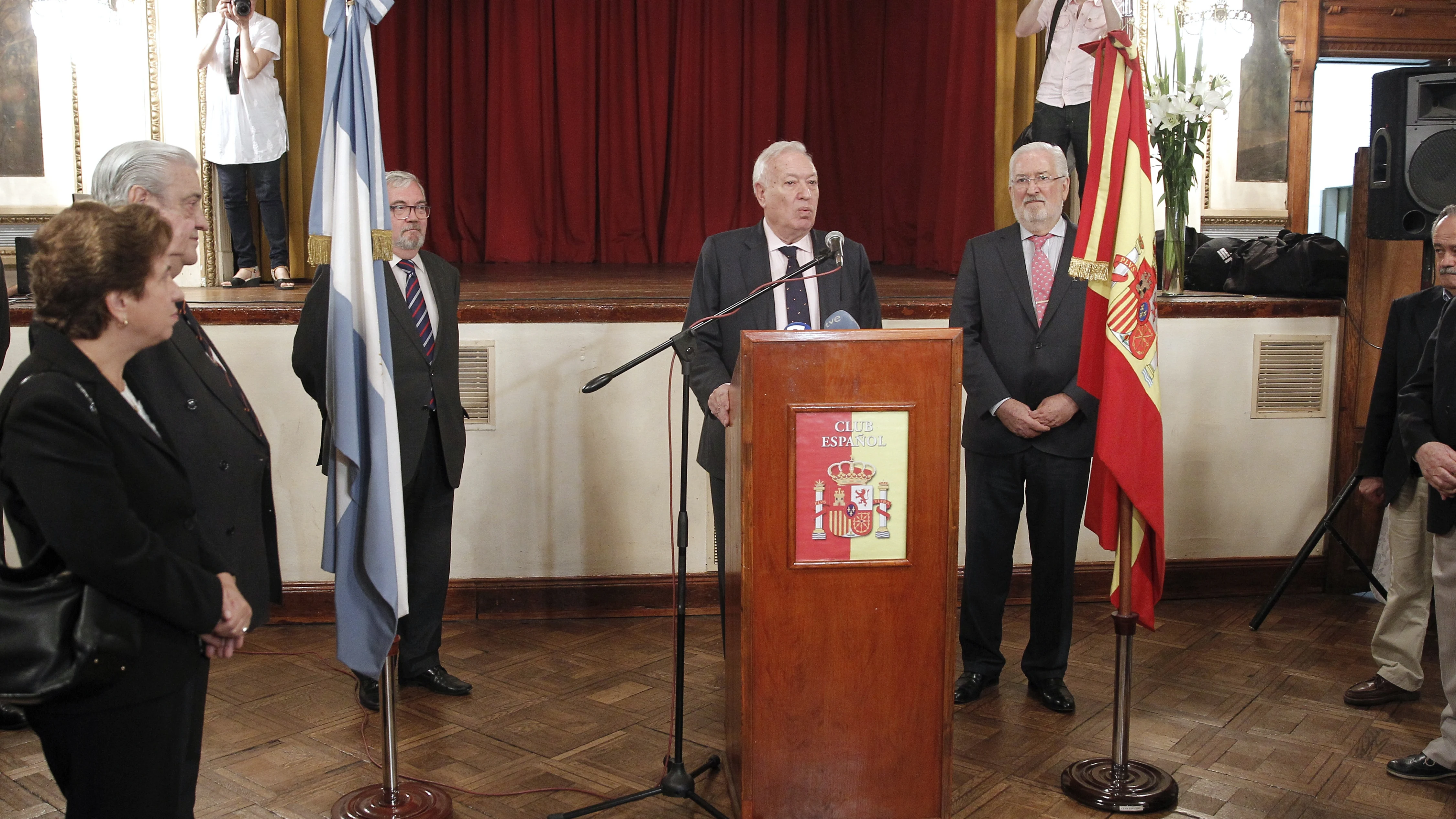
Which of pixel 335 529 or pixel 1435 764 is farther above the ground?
pixel 335 529

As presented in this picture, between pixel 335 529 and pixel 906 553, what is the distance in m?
1.24

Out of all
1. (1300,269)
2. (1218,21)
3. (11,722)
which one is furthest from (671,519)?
(1218,21)

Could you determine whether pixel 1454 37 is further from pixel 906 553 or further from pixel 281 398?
pixel 281 398

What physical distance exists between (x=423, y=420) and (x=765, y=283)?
1.08 metres

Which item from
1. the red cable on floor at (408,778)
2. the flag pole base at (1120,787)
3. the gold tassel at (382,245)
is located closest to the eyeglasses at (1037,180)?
the flag pole base at (1120,787)

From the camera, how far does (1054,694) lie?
361 centimetres

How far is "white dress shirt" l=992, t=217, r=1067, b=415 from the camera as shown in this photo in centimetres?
359

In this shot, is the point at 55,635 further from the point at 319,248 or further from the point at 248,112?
the point at 248,112

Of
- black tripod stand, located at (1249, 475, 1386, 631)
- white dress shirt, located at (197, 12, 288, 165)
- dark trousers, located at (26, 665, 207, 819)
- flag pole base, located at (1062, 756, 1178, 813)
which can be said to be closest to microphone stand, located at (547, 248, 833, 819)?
flag pole base, located at (1062, 756, 1178, 813)

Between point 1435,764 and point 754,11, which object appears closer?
point 1435,764

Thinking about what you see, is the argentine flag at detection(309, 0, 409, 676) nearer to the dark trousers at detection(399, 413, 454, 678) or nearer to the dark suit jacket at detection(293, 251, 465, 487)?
the dark suit jacket at detection(293, 251, 465, 487)

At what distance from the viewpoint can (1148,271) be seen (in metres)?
2.90

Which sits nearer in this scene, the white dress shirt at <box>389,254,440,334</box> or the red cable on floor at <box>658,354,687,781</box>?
the white dress shirt at <box>389,254,440,334</box>

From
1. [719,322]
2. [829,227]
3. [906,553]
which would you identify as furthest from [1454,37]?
[906,553]
